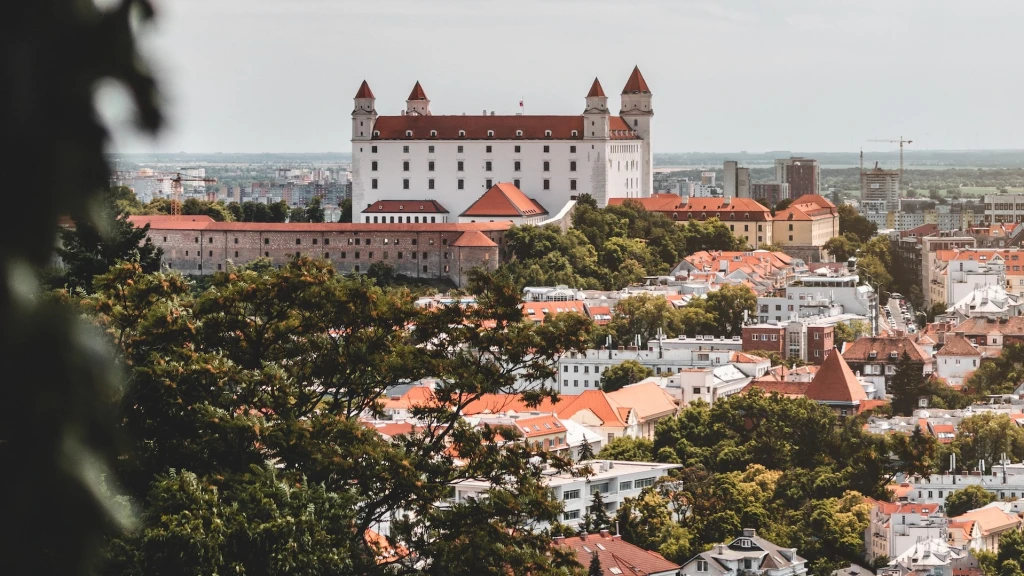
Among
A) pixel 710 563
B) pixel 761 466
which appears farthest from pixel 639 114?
pixel 710 563

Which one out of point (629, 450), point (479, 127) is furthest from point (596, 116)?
point (629, 450)

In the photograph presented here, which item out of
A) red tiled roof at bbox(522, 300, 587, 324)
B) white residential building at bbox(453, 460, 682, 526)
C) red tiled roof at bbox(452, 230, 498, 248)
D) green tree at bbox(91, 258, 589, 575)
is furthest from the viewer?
red tiled roof at bbox(452, 230, 498, 248)

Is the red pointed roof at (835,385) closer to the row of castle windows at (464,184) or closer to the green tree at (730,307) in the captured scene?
the green tree at (730,307)

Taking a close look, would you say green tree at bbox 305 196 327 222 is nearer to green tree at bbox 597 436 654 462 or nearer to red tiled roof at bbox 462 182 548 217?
red tiled roof at bbox 462 182 548 217

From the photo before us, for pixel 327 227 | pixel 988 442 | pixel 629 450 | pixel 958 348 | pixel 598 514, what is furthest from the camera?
pixel 327 227

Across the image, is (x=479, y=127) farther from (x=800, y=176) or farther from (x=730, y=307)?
(x=800, y=176)

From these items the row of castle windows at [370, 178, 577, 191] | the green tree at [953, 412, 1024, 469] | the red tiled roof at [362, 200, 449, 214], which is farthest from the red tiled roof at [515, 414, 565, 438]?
the row of castle windows at [370, 178, 577, 191]
